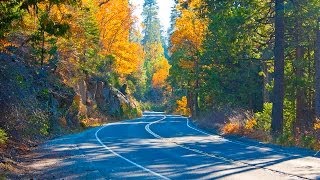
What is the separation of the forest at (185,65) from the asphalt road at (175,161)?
2293mm

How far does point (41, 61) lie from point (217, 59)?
44.8ft

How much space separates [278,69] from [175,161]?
1123 cm

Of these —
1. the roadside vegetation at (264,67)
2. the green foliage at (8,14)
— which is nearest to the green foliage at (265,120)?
the roadside vegetation at (264,67)

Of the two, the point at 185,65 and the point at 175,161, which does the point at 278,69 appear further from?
the point at 185,65

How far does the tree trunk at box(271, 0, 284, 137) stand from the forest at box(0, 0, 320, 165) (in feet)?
0.17

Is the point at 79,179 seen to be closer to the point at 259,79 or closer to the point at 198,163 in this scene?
the point at 198,163

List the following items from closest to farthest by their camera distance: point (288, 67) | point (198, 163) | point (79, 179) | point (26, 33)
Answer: point (79, 179) < point (198, 163) < point (26, 33) < point (288, 67)

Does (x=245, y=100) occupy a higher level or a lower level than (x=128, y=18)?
lower

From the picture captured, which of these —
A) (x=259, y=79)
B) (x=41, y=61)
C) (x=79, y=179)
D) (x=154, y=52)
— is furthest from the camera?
(x=154, y=52)

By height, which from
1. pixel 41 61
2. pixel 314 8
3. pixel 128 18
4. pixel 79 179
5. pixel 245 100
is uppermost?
pixel 128 18

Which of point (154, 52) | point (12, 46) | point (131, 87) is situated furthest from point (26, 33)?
point (154, 52)

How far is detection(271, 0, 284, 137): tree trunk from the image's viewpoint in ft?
82.0

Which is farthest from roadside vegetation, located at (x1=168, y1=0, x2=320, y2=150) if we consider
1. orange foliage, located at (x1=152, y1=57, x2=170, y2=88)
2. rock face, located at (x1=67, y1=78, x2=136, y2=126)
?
orange foliage, located at (x1=152, y1=57, x2=170, y2=88)

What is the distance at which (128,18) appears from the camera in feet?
206
